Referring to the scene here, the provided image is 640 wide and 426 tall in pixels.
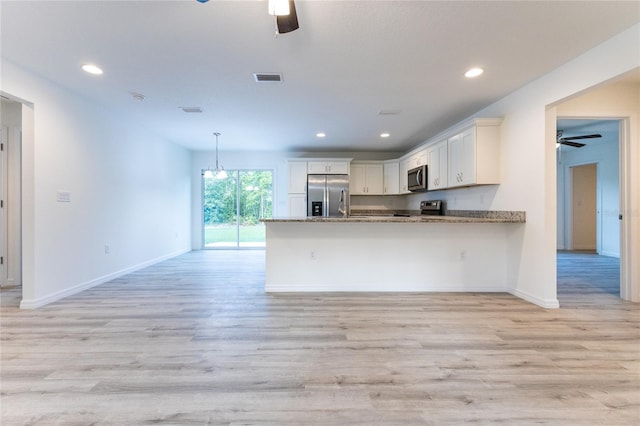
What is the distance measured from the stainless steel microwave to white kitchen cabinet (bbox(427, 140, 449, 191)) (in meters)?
0.09

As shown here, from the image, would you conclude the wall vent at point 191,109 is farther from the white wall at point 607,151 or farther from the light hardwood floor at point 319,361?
the white wall at point 607,151

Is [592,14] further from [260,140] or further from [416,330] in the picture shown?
[260,140]

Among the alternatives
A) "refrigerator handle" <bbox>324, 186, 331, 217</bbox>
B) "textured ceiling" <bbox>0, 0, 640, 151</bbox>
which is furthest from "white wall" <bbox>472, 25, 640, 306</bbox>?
"refrigerator handle" <bbox>324, 186, 331, 217</bbox>

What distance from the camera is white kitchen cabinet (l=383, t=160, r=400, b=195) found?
6457 millimetres

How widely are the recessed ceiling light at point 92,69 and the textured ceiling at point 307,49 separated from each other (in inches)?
3.0

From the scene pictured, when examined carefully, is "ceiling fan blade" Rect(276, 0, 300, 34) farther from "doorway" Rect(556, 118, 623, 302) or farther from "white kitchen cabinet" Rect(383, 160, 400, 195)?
"doorway" Rect(556, 118, 623, 302)

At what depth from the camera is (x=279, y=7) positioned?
1.56 meters

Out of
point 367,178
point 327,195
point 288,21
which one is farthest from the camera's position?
point 367,178

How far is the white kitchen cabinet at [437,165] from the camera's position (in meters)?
4.42

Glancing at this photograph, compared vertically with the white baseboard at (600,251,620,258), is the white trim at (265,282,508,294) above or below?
below

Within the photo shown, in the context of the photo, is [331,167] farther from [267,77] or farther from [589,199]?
[589,199]

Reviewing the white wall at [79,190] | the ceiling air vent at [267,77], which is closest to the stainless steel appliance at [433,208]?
the ceiling air vent at [267,77]

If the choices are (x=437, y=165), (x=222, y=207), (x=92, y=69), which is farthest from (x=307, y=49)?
(x=222, y=207)

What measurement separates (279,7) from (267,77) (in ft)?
4.94
